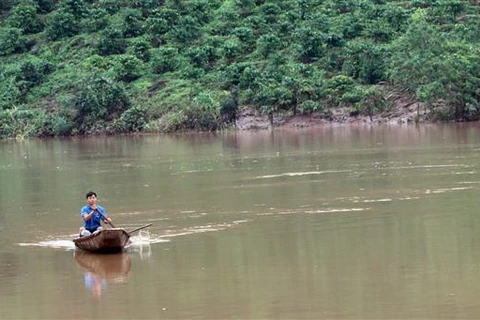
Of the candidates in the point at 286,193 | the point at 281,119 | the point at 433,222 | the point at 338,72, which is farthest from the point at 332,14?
the point at 433,222

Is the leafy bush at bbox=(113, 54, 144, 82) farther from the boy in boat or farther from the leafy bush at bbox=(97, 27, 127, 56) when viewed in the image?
the boy in boat

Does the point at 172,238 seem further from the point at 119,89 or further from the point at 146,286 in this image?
the point at 119,89

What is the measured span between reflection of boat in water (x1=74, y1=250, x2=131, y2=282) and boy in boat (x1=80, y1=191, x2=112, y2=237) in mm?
519

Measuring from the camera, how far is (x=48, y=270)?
54.8ft

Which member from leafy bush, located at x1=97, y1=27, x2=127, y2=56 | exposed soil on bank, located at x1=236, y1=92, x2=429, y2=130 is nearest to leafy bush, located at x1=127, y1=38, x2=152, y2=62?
leafy bush, located at x1=97, y1=27, x2=127, y2=56

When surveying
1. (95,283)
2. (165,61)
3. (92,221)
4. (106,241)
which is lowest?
(95,283)

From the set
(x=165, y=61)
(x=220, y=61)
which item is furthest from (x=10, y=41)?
(x=220, y=61)

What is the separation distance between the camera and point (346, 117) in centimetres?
5938

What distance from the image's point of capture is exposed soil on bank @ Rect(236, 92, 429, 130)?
191 ft

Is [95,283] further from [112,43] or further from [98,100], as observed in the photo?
[112,43]

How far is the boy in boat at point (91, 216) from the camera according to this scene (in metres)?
18.7

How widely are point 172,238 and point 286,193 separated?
685 centimetres

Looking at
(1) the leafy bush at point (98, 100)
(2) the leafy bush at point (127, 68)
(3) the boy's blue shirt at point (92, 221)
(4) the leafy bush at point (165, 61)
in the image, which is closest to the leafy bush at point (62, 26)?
(2) the leafy bush at point (127, 68)

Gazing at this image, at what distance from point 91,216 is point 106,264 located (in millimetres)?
1654
